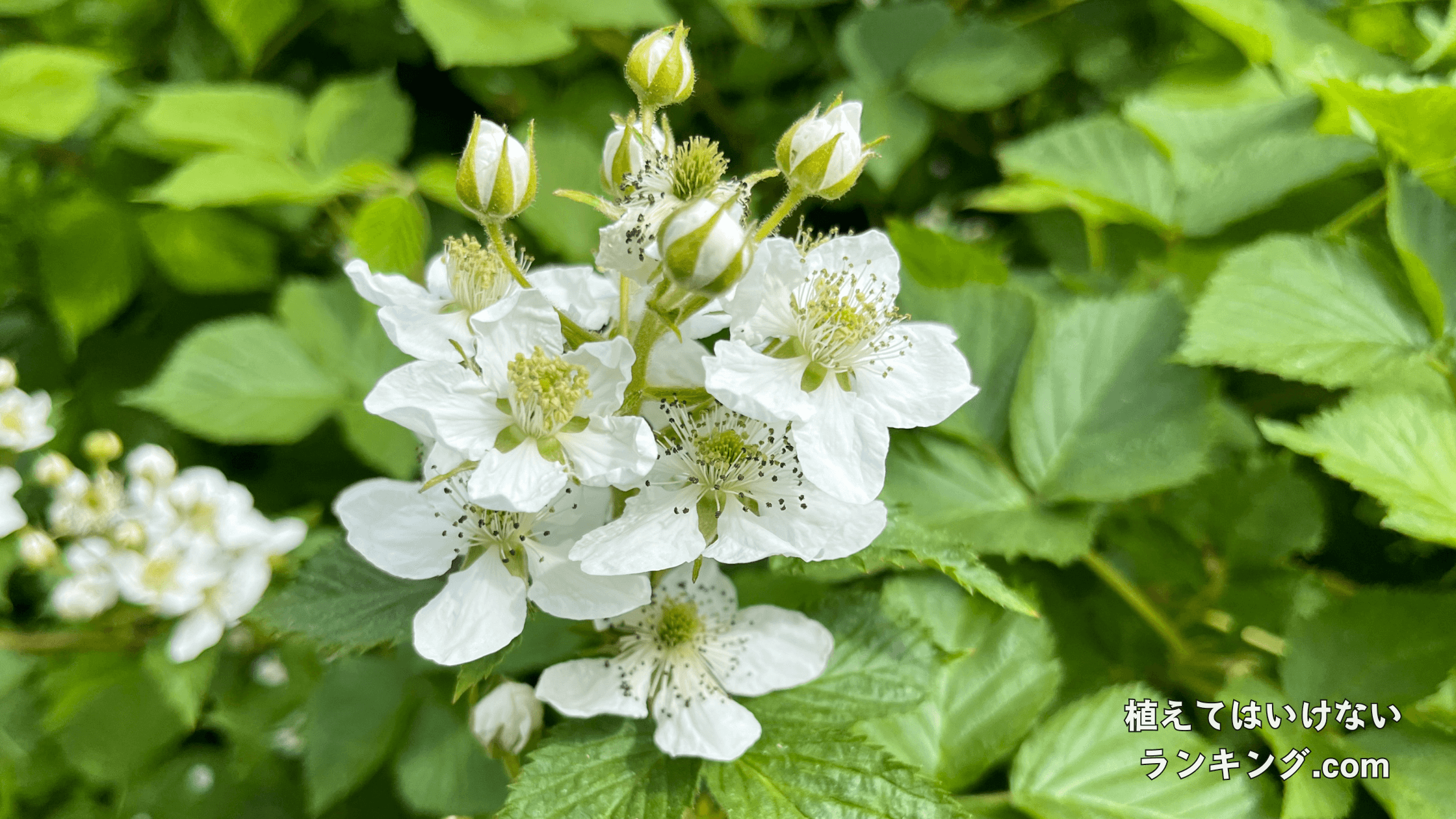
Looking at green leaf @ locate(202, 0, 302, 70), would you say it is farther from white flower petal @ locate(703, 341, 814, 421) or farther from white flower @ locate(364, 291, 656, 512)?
white flower petal @ locate(703, 341, 814, 421)

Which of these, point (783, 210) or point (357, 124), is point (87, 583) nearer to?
point (357, 124)

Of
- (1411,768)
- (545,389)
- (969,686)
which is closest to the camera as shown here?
(545,389)

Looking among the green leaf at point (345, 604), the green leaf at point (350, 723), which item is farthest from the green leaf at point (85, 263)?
the green leaf at point (345, 604)

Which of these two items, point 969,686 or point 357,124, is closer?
point 969,686

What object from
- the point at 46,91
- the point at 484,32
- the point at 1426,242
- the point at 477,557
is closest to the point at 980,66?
the point at 1426,242

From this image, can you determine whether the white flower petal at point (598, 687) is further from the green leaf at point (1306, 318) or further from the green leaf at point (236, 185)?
the green leaf at point (236, 185)

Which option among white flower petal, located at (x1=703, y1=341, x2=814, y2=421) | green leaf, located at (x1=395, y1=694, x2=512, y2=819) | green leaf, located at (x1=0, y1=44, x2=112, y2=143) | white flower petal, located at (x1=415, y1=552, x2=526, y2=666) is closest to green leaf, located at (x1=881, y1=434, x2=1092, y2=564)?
white flower petal, located at (x1=703, y1=341, x2=814, y2=421)
